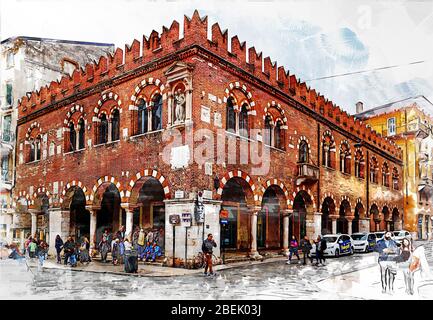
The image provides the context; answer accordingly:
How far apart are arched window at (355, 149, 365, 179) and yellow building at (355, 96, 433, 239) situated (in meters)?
1.36

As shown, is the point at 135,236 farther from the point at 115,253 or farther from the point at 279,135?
the point at 279,135

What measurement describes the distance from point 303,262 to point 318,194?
96.1 inches

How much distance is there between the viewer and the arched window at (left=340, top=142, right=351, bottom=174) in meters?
10.5

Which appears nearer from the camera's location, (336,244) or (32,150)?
(336,244)

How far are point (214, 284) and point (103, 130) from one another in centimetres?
615

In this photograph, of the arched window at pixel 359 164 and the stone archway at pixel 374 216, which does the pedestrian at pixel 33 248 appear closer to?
the stone archway at pixel 374 216

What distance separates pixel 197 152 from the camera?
9.45 m

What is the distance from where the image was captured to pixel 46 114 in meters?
11.9

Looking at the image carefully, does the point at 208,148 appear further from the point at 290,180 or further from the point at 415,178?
the point at 415,178

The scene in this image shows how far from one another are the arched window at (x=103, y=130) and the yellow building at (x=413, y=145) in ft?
21.9

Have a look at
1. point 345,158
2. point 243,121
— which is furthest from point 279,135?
point 345,158

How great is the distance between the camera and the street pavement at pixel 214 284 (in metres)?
6.52

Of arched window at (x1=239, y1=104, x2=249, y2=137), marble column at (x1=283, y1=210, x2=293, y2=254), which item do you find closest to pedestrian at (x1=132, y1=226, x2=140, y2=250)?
arched window at (x1=239, y1=104, x2=249, y2=137)
